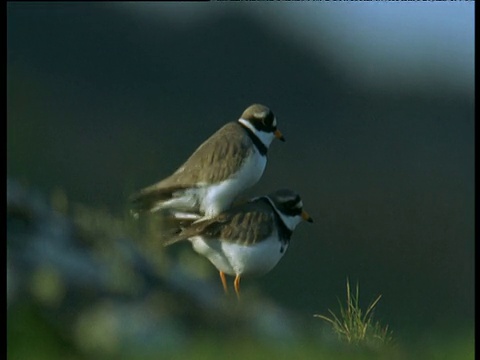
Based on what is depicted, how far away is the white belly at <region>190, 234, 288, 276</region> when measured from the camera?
3.20 metres

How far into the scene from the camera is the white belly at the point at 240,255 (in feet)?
10.5

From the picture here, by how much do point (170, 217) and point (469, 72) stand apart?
43.2 inches

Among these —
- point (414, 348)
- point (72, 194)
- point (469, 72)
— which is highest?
point (469, 72)

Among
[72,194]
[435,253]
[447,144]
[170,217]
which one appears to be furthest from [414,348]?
[72,194]

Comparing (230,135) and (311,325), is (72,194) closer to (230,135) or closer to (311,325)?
(230,135)

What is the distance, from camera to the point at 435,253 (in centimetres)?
337

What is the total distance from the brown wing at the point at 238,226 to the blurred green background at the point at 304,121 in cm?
8

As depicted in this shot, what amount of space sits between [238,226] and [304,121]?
0.40 metres

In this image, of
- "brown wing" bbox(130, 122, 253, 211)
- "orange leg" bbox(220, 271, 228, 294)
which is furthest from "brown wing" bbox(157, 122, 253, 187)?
"orange leg" bbox(220, 271, 228, 294)

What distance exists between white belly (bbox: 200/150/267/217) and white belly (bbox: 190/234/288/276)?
0.33 feet

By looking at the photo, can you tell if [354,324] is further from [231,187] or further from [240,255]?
[231,187]

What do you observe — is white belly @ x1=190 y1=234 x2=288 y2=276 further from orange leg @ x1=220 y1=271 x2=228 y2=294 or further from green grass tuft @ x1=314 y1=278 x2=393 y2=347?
green grass tuft @ x1=314 y1=278 x2=393 y2=347

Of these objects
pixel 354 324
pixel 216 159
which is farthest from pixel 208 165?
pixel 354 324

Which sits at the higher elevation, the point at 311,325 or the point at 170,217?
the point at 170,217
